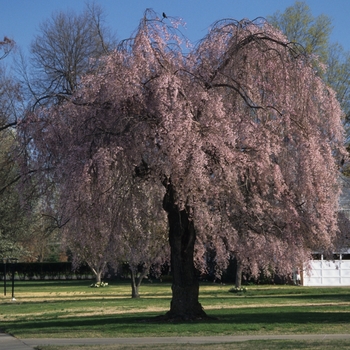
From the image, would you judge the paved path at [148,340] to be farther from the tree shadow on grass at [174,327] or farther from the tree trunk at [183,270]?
the tree trunk at [183,270]

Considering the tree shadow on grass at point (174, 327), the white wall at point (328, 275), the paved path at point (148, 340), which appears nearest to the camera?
the paved path at point (148, 340)

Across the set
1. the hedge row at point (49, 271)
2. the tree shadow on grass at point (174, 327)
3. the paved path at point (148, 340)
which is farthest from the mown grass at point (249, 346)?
the hedge row at point (49, 271)

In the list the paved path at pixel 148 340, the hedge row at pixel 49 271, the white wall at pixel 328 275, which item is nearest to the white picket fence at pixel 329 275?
the white wall at pixel 328 275

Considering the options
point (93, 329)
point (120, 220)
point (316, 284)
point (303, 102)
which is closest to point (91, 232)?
point (120, 220)

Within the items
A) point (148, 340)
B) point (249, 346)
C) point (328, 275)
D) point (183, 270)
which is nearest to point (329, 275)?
point (328, 275)

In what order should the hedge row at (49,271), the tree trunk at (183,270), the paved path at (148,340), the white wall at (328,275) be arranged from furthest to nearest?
1. the hedge row at (49,271)
2. the white wall at (328,275)
3. the tree trunk at (183,270)
4. the paved path at (148,340)

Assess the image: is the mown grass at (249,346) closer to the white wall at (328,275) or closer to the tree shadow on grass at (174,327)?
the tree shadow on grass at (174,327)

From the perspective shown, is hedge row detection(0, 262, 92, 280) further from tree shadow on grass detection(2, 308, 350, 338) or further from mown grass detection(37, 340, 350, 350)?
mown grass detection(37, 340, 350, 350)

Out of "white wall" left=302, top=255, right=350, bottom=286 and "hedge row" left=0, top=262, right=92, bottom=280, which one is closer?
"white wall" left=302, top=255, right=350, bottom=286

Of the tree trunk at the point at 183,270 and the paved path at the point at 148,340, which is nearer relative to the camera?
the paved path at the point at 148,340

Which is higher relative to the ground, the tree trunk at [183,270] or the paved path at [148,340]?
the tree trunk at [183,270]

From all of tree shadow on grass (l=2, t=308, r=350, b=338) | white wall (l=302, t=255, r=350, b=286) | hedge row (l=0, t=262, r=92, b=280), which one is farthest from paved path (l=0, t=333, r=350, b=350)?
hedge row (l=0, t=262, r=92, b=280)

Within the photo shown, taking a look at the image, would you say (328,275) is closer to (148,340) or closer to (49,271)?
(49,271)

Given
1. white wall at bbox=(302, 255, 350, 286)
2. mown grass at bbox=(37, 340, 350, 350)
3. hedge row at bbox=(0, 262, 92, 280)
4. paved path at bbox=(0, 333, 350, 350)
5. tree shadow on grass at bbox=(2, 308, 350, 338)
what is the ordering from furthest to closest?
hedge row at bbox=(0, 262, 92, 280), white wall at bbox=(302, 255, 350, 286), tree shadow on grass at bbox=(2, 308, 350, 338), paved path at bbox=(0, 333, 350, 350), mown grass at bbox=(37, 340, 350, 350)
